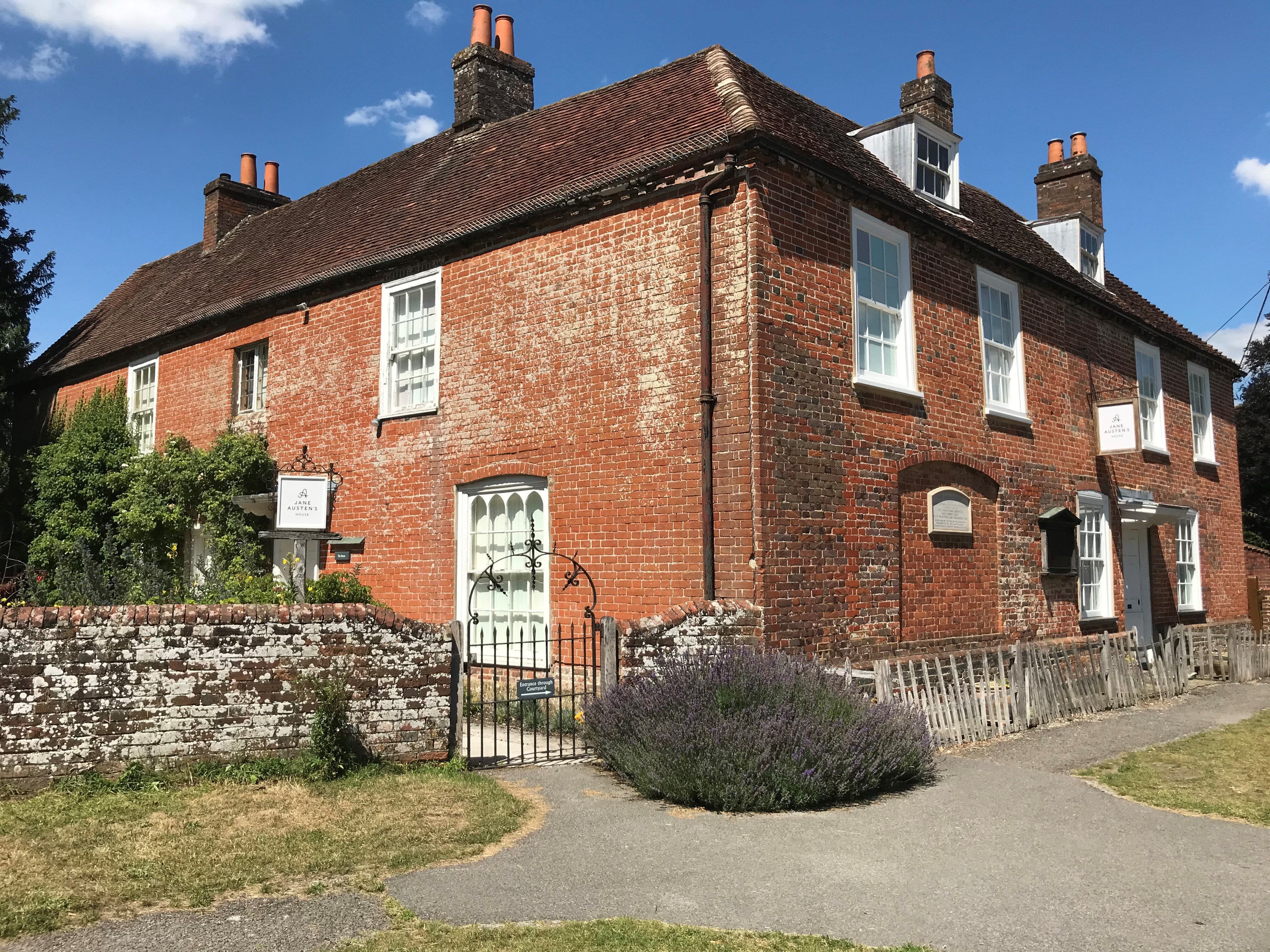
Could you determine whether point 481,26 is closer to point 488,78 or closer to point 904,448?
point 488,78

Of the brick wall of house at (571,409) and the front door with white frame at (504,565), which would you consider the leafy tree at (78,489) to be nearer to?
the brick wall of house at (571,409)

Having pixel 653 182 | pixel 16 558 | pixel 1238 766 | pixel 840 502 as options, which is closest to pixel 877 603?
pixel 840 502

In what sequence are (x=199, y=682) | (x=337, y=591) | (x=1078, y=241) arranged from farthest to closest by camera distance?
(x=1078, y=241), (x=337, y=591), (x=199, y=682)

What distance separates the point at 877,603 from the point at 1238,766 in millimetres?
3810

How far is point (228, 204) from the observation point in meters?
21.7

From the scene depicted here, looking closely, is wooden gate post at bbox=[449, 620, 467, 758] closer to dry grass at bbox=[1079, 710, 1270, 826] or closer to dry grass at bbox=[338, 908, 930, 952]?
dry grass at bbox=[338, 908, 930, 952]

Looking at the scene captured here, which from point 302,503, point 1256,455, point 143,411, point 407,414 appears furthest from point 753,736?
point 1256,455

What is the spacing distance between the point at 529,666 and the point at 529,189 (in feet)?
20.1

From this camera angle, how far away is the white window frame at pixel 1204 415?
66.2 ft

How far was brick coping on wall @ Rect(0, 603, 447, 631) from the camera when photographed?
7.36m

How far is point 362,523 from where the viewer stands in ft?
46.3

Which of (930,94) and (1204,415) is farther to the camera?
(1204,415)

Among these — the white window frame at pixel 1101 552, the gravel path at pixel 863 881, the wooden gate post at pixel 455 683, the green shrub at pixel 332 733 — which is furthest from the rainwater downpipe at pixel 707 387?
the white window frame at pixel 1101 552

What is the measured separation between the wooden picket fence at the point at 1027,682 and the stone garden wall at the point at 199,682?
172 inches
